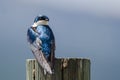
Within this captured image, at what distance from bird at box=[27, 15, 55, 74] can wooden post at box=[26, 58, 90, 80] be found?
0.09 m

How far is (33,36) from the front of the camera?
7090 mm

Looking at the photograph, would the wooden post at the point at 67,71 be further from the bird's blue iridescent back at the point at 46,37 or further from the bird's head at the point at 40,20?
the bird's head at the point at 40,20

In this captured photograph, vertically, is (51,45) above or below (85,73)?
above

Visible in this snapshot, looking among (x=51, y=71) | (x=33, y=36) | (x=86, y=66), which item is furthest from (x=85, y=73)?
(x=33, y=36)

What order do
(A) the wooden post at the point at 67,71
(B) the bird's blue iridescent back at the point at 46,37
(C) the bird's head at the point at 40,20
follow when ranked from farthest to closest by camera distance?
(C) the bird's head at the point at 40,20 → (B) the bird's blue iridescent back at the point at 46,37 → (A) the wooden post at the point at 67,71

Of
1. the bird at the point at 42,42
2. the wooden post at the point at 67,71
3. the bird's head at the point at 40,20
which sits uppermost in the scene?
the bird's head at the point at 40,20

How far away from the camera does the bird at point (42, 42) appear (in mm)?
4739

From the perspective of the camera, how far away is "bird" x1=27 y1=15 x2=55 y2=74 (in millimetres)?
4739

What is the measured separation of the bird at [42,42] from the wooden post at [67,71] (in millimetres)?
95

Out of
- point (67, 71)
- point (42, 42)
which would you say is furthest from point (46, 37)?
point (67, 71)

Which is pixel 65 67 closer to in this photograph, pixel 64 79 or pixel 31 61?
pixel 64 79

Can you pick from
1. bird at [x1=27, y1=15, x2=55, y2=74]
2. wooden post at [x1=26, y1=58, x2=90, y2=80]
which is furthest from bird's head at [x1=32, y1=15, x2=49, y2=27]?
wooden post at [x1=26, y1=58, x2=90, y2=80]

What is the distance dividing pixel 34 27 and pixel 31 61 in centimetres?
287

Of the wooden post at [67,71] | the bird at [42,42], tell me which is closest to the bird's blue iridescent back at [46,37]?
the bird at [42,42]
